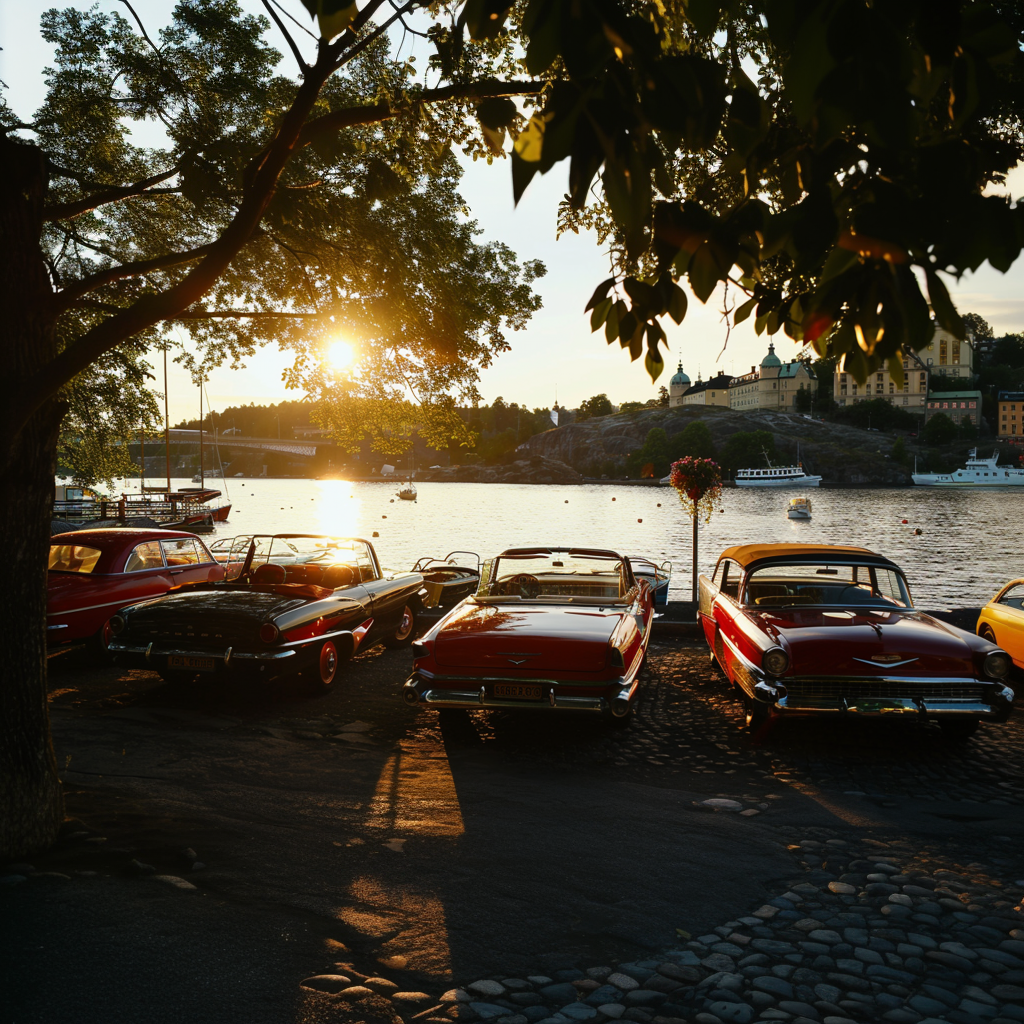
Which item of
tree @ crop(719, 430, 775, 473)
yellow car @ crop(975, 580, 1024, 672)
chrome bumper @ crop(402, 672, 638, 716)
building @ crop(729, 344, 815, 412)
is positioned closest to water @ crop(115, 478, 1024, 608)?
yellow car @ crop(975, 580, 1024, 672)

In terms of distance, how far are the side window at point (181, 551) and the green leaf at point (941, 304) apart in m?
11.2

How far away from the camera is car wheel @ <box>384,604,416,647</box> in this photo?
11.1 metres

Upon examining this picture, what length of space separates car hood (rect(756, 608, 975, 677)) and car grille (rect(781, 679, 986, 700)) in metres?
0.08

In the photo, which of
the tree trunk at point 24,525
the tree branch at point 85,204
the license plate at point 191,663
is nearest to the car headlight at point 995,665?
the tree trunk at point 24,525

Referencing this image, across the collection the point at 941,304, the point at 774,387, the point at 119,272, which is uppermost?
the point at 774,387

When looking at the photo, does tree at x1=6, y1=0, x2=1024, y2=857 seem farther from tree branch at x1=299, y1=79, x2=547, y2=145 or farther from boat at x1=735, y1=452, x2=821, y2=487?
boat at x1=735, y1=452, x2=821, y2=487

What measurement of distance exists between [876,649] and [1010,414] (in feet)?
623

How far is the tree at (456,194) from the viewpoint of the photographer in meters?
1.74

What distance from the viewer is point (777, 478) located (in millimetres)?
129875

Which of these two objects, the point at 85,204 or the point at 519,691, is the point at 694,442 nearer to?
the point at 519,691

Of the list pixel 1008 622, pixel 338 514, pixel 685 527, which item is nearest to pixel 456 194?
pixel 1008 622

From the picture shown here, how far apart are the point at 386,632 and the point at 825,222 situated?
9324mm

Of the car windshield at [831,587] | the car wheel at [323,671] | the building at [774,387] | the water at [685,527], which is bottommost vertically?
the water at [685,527]

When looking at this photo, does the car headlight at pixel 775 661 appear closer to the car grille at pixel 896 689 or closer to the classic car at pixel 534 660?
the car grille at pixel 896 689
